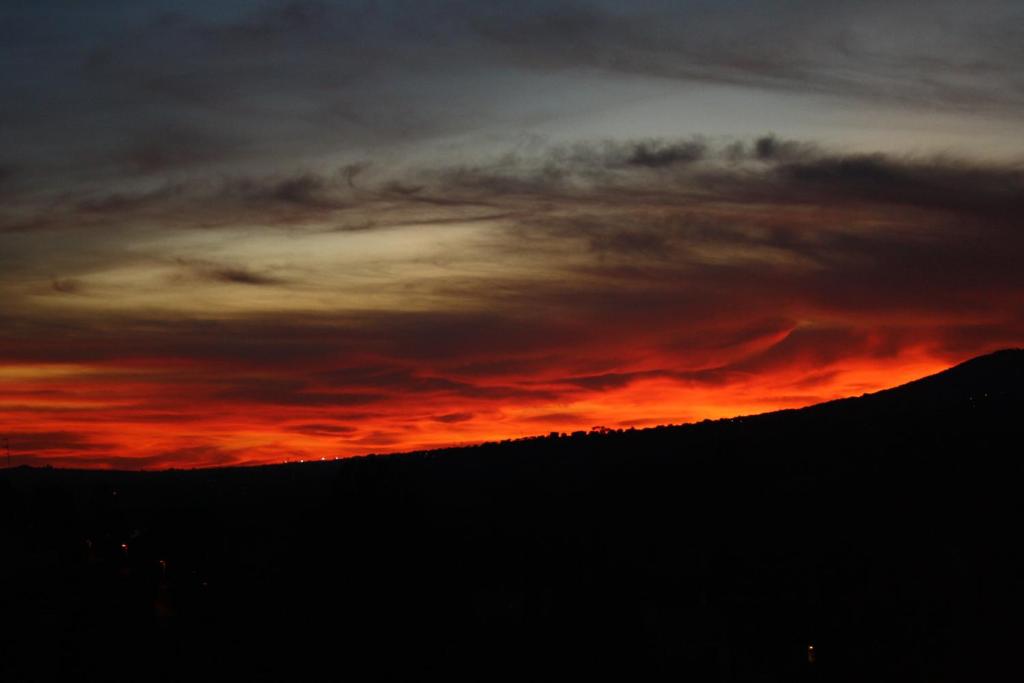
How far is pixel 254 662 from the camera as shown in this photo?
68.7 meters

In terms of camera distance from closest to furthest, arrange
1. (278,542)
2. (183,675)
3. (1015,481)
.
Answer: (183,675) → (1015,481) → (278,542)

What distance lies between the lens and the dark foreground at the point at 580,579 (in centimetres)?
6875

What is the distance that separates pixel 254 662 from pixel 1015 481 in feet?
233

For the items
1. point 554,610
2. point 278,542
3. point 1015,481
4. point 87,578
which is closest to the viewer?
point 554,610

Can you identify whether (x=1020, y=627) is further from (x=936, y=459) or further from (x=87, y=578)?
(x=87, y=578)

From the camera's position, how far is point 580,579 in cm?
8212

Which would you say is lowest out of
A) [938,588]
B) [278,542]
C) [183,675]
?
[183,675]

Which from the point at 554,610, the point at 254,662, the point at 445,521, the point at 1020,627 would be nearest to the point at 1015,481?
the point at 1020,627

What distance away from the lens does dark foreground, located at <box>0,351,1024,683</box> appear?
68750 millimetres

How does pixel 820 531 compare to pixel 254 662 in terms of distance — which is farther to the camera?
pixel 820 531

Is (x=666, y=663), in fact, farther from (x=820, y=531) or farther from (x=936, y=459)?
(x=936, y=459)

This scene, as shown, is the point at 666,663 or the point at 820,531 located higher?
the point at 820,531

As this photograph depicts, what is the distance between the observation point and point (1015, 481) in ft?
380

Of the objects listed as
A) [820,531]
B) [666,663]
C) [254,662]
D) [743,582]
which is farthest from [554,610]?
[820,531]
